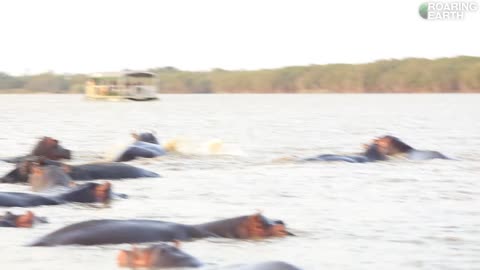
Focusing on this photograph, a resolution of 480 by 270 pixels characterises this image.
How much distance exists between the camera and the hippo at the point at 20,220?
10.3m

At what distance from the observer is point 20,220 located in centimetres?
1039

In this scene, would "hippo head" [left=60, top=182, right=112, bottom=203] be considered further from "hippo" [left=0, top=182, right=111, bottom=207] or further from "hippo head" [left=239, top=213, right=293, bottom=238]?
"hippo head" [left=239, top=213, right=293, bottom=238]

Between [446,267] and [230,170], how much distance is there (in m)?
8.62

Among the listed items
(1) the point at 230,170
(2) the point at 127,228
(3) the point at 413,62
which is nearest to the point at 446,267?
(2) the point at 127,228

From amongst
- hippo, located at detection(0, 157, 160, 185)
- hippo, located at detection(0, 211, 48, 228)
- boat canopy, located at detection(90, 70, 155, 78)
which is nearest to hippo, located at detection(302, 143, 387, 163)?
hippo, located at detection(0, 157, 160, 185)

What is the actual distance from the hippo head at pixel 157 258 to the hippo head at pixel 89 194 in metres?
3.80

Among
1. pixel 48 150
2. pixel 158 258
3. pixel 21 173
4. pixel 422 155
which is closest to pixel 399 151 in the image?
pixel 422 155

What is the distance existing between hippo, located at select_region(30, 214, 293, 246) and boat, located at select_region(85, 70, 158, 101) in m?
60.9

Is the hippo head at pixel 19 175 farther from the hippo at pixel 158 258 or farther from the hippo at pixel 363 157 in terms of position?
the hippo at pixel 158 258

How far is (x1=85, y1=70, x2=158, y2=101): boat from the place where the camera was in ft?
233

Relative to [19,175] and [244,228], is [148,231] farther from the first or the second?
[19,175]

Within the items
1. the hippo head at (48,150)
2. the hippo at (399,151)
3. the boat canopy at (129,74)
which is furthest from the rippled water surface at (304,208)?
the boat canopy at (129,74)

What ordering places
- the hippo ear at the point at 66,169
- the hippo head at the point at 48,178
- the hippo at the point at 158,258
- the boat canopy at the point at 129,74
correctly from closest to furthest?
1. the hippo at the point at 158,258
2. the hippo head at the point at 48,178
3. the hippo ear at the point at 66,169
4. the boat canopy at the point at 129,74

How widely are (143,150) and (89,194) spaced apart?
7196 millimetres
